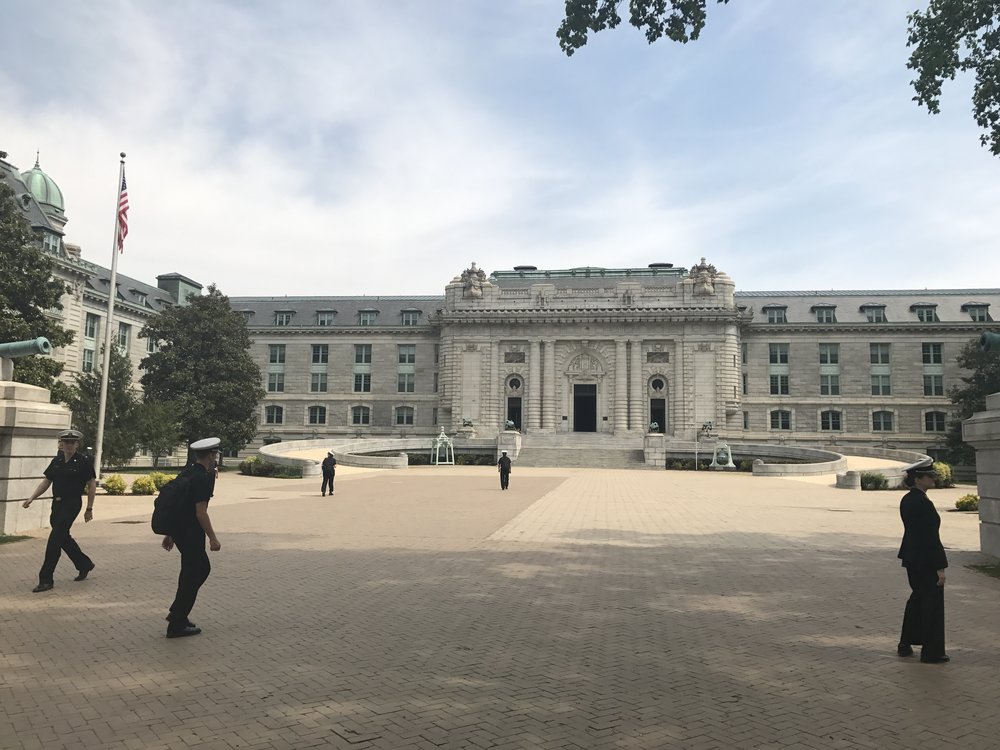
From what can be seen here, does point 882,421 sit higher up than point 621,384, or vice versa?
point 621,384

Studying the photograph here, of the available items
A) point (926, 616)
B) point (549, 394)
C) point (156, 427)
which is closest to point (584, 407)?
point (549, 394)

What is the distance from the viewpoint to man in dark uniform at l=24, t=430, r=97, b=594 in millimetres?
9961

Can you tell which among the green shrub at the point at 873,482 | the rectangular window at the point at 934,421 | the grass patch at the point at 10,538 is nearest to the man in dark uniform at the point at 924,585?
the grass patch at the point at 10,538

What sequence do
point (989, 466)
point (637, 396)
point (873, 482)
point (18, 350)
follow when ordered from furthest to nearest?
point (637, 396) → point (873, 482) → point (18, 350) → point (989, 466)

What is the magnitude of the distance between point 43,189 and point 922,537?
63.7m

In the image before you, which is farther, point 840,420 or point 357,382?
point 357,382

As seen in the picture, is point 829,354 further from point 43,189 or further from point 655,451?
point 43,189

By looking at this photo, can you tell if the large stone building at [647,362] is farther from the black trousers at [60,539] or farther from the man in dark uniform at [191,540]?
the man in dark uniform at [191,540]

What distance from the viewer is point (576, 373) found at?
66688 millimetres

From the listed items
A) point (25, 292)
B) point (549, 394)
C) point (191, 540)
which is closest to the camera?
point (191, 540)

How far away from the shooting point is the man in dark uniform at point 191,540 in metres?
7.88

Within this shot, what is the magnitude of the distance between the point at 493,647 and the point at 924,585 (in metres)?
4.66

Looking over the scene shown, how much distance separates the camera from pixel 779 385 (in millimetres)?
66438

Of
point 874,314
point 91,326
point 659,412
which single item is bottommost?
point 659,412
